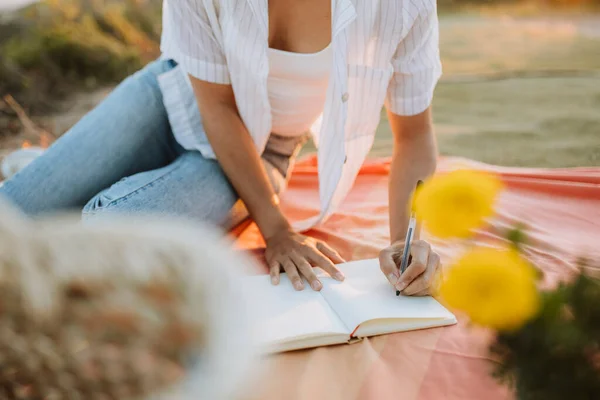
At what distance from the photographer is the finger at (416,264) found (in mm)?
833

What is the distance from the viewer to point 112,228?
24 cm

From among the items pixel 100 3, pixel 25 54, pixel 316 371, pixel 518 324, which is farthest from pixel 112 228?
pixel 100 3

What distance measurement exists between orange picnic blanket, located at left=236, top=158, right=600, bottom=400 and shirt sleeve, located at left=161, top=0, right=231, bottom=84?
364mm

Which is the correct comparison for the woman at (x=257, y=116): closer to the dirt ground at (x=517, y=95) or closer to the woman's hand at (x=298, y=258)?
the woman's hand at (x=298, y=258)

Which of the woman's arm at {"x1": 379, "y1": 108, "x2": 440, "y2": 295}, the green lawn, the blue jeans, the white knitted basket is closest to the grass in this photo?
the green lawn

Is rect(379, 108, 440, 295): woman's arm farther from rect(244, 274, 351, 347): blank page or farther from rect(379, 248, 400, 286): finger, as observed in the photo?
rect(244, 274, 351, 347): blank page

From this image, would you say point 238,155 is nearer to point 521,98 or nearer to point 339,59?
point 339,59

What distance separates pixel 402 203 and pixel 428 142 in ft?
0.44

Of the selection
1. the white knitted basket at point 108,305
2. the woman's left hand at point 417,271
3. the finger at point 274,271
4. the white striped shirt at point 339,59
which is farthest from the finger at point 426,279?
the white knitted basket at point 108,305

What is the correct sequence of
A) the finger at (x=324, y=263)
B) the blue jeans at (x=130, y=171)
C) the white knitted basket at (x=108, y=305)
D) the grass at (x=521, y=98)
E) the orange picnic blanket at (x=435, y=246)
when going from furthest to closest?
the grass at (x=521, y=98), the blue jeans at (x=130, y=171), the finger at (x=324, y=263), the orange picnic blanket at (x=435, y=246), the white knitted basket at (x=108, y=305)

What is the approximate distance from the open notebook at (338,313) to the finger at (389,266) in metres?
0.02

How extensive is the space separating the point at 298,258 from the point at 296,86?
379mm

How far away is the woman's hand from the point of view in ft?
3.05

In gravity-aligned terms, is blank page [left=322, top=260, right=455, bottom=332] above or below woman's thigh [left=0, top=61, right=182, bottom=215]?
below
